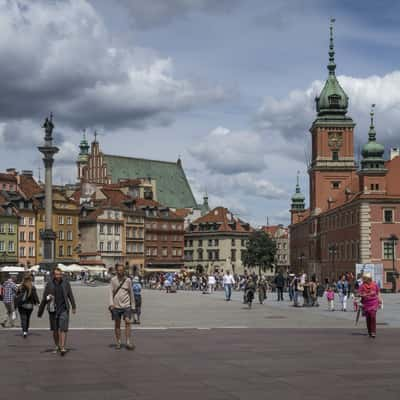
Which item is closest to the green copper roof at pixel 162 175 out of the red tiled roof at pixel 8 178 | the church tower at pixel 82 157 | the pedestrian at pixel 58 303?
the church tower at pixel 82 157

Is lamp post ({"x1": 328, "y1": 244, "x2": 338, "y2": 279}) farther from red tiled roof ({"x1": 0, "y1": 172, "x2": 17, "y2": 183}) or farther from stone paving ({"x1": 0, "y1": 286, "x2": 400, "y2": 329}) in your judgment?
stone paving ({"x1": 0, "y1": 286, "x2": 400, "y2": 329})

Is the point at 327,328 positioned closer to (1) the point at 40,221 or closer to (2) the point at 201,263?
(1) the point at 40,221

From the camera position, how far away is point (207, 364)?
15938mm

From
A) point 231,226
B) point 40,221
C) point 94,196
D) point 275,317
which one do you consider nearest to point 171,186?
point 231,226

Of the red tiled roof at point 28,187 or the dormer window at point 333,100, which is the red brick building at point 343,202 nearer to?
the dormer window at point 333,100

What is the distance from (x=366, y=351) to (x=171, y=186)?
153694mm

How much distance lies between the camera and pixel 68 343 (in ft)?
66.0

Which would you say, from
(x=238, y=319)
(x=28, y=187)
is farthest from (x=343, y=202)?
(x=238, y=319)

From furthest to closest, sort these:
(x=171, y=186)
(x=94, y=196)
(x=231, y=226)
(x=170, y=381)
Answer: (x=171, y=186) → (x=231, y=226) → (x=94, y=196) → (x=170, y=381)

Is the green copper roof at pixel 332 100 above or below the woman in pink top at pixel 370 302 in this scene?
above

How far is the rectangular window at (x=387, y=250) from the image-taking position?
8304 cm

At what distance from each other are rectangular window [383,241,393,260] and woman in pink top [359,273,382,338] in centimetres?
6247

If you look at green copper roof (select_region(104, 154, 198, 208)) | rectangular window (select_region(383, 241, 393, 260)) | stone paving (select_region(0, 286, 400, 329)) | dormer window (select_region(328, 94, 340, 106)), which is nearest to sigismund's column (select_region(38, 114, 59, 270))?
rectangular window (select_region(383, 241, 393, 260))

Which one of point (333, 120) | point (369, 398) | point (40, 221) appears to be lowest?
point (369, 398)
